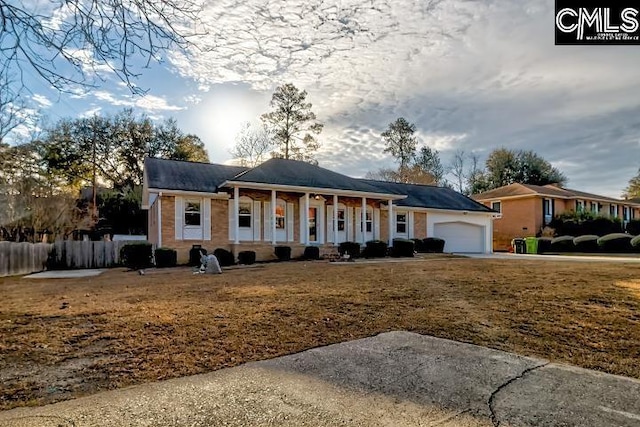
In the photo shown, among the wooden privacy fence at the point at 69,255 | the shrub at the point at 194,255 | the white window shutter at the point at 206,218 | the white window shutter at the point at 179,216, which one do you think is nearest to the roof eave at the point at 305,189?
the white window shutter at the point at 206,218

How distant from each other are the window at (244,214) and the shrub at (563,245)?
68.1 feet

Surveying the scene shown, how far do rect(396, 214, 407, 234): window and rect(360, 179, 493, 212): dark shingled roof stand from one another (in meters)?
0.89

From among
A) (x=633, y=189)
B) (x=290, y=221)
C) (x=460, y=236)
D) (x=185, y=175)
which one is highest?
(x=633, y=189)

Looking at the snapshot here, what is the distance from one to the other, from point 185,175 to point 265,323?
52.5 ft

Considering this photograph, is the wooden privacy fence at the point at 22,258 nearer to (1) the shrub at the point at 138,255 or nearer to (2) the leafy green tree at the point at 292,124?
(1) the shrub at the point at 138,255

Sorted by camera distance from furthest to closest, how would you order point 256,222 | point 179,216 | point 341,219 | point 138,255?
point 341,219, point 256,222, point 179,216, point 138,255

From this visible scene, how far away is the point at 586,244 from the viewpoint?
83.3 feet

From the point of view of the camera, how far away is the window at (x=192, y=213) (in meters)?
18.3

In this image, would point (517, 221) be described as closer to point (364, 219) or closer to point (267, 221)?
point (364, 219)

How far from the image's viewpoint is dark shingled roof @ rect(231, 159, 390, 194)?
1886cm

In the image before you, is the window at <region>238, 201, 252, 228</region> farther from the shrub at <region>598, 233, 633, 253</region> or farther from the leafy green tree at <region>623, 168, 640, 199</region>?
the leafy green tree at <region>623, 168, 640, 199</region>

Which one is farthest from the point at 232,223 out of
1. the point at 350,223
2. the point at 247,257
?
the point at 350,223

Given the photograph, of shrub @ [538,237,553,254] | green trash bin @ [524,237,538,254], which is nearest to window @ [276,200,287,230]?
green trash bin @ [524,237,538,254]

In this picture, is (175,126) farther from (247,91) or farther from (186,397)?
(186,397)
